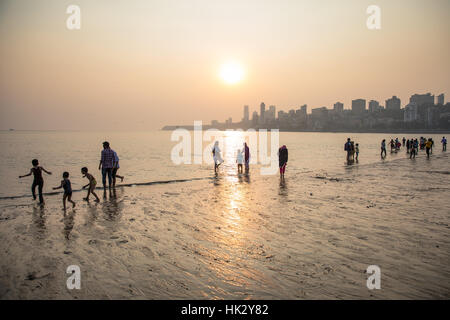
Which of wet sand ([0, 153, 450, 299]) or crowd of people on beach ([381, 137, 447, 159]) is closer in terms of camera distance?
wet sand ([0, 153, 450, 299])

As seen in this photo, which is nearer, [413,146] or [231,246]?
[231,246]

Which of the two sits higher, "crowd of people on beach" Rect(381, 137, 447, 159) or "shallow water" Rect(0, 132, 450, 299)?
"crowd of people on beach" Rect(381, 137, 447, 159)

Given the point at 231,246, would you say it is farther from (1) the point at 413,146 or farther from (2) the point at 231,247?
(1) the point at 413,146

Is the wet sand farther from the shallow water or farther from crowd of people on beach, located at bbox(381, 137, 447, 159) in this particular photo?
crowd of people on beach, located at bbox(381, 137, 447, 159)

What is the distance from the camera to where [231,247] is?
6508mm

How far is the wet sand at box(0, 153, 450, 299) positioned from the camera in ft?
15.4

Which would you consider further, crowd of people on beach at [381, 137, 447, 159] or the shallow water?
crowd of people on beach at [381, 137, 447, 159]

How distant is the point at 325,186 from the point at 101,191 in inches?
479

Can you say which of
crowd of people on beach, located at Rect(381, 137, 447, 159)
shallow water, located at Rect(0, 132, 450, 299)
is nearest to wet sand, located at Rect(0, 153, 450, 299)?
shallow water, located at Rect(0, 132, 450, 299)

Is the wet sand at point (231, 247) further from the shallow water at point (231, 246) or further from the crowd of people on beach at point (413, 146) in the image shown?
the crowd of people on beach at point (413, 146)

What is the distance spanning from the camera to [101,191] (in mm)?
14188

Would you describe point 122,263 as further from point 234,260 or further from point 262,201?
point 262,201

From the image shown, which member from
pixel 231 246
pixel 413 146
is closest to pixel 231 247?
pixel 231 246

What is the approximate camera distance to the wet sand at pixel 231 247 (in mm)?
4699
